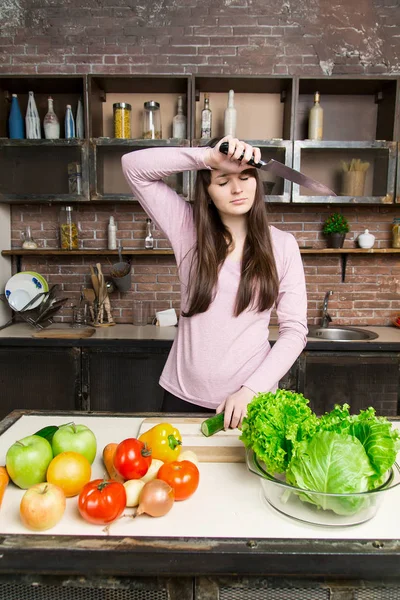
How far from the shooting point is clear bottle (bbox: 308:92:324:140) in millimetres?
3166

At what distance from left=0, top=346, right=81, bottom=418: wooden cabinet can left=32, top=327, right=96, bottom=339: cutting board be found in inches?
3.2

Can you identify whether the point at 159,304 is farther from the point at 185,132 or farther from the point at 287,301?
the point at 287,301

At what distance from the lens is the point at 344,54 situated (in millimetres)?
3238

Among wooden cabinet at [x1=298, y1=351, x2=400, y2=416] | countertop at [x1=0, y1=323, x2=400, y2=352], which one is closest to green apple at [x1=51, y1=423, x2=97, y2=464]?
countertop at [x1=0, y1=323, x2=400, y2=352]

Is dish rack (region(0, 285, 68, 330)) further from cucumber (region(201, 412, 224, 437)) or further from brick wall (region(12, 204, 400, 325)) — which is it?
cucumber (region(201, 412, 224, 437))

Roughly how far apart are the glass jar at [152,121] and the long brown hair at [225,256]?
166 cm

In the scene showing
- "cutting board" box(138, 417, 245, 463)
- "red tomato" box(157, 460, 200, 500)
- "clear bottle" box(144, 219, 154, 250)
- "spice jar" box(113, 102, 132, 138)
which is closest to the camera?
"red tomato" box(157, 460, 200, 500)

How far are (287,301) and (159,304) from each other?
198 centimetres

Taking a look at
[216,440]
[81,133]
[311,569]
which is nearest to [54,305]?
[81,133]

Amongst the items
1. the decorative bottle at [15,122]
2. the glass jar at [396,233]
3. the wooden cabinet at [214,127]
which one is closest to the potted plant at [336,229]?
the wooden cabinet at [214,127]

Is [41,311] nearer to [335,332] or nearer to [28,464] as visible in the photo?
[335,332]

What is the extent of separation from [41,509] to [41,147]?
2.79 m

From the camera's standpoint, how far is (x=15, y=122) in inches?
125

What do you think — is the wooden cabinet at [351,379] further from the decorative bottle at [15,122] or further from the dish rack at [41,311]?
the decorative bottle at [15,122]
